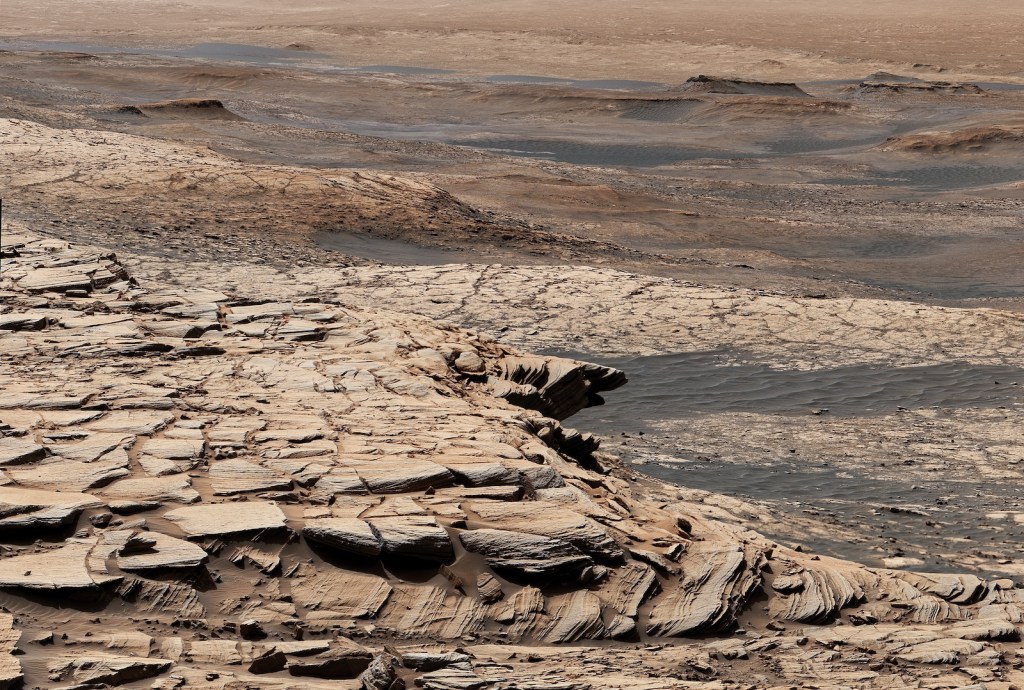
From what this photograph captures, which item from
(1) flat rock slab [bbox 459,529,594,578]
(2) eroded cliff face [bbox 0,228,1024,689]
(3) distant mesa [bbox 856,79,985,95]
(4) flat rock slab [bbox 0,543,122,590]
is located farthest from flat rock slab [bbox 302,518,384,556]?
(3) distant mesa [bbox 856,79,985,95]

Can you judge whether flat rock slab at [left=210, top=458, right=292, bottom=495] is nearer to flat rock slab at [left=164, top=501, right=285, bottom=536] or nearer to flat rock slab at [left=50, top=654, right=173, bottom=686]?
flat rock slab at [left=164, top=501, right=285, bottom=536]

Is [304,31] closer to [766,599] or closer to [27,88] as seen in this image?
[27,88]

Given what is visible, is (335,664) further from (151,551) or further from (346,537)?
(151,551)

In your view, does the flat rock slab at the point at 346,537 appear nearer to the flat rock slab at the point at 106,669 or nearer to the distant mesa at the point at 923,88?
the flat rock slab at the point at 106,669

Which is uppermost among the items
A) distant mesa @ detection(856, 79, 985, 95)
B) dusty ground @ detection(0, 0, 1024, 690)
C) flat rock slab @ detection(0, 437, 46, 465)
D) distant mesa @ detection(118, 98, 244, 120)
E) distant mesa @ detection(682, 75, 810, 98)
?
distant mesa @ detection(856, 79, 985, 95)

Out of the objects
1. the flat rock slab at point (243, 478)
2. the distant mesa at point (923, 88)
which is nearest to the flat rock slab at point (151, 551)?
the flat rock slab at point (243, 478)

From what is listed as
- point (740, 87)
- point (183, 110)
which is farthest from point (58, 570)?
point (740, 87)
